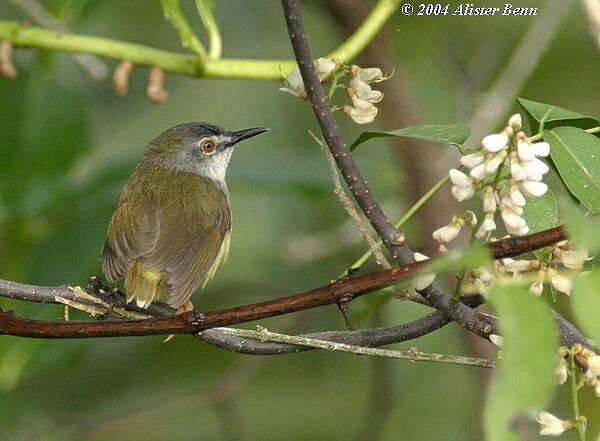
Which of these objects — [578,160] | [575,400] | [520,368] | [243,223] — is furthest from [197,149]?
[520,368]

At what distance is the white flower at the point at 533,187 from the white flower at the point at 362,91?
443mm

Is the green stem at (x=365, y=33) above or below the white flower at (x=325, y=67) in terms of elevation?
above

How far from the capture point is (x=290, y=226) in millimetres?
5926

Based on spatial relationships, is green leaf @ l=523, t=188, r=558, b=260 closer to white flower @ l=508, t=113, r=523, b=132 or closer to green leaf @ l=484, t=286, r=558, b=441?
white flower @ l=508, t=113, r=523, b=132

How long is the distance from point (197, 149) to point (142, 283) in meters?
1.67

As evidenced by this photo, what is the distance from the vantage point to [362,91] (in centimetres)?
221

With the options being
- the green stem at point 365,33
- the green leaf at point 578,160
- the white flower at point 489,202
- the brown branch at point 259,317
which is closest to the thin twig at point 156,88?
the green stem at point 365,33

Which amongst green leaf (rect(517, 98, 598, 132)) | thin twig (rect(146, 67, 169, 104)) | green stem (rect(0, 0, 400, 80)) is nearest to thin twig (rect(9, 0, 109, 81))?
green stem (rect(0, 0, 400, 80))

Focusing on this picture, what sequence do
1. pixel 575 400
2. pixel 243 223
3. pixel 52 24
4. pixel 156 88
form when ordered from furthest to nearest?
pixel 243 223 → pixel 52 24 → pixel 156 88 → pixel 575 400

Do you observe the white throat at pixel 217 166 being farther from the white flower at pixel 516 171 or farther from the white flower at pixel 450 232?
the white flower at pixel 516 171

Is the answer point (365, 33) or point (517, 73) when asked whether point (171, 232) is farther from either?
point (517, 73)

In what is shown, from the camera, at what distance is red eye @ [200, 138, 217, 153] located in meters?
4.90

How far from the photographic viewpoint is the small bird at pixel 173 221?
3.36m

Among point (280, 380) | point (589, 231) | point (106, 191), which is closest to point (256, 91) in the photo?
point (280, 380)
